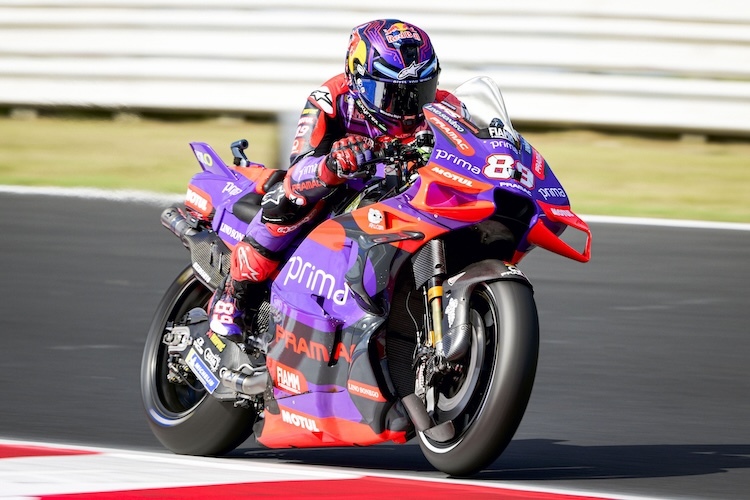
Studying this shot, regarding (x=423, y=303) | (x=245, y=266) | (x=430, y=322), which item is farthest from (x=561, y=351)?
(x=430, y=322)

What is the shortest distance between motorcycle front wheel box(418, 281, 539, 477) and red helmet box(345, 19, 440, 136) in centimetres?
74

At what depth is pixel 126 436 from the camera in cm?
589

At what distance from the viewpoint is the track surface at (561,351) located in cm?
541

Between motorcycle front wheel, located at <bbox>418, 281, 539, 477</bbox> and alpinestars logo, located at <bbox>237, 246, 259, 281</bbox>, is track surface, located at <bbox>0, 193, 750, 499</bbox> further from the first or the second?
alpinestars logo, located at <bbox>237, 246, 259, 281</bbox>

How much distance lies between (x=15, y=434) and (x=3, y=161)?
8330 millimetres

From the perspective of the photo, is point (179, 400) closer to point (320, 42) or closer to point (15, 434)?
point (15, 434)

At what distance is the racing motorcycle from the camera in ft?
15.1

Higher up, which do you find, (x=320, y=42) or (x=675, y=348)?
(x=675, y=348)

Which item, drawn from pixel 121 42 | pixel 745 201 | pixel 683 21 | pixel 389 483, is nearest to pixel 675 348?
pixel 389 483

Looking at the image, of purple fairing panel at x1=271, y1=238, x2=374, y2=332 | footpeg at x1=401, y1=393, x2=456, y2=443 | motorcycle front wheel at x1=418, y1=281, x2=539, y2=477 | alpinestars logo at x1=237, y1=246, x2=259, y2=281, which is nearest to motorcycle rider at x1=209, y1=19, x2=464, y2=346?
alpinestars logo at x1=237, y1=246, x2=259, y2=281

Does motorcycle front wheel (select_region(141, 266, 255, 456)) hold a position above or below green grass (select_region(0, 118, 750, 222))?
above

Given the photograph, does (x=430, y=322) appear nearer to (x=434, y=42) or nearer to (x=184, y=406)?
(x=184, y=406)

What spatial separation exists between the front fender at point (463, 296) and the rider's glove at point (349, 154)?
50cm

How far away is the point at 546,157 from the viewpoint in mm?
13133
